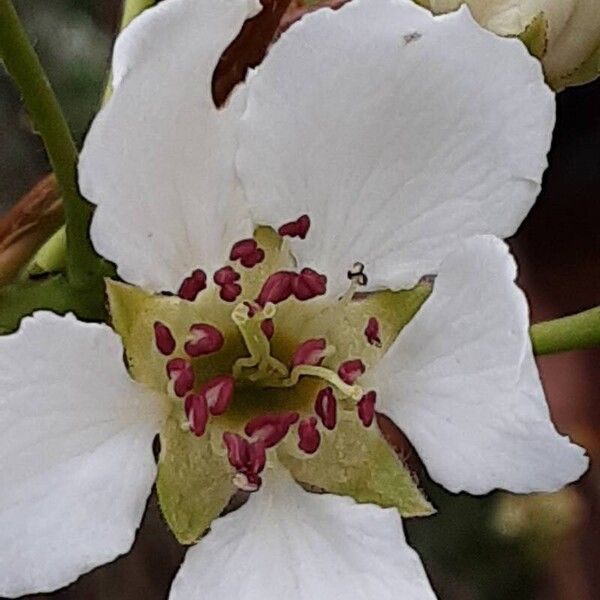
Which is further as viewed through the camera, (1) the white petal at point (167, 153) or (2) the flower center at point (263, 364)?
(2) the flower center at point (263, 364)

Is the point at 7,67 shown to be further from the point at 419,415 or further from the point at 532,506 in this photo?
the point at 532,506

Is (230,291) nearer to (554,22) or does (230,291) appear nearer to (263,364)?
(263,364)

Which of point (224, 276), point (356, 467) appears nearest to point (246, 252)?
point (224, 276)

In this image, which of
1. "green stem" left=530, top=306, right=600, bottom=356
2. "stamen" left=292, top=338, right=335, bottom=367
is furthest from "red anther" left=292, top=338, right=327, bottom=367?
"green stem" left=530, top=306, right=600, bottom=356

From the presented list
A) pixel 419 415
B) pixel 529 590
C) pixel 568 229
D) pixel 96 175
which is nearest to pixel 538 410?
pixel 419 415

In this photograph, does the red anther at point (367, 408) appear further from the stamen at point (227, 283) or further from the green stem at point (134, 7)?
the green stem at point (134, 7)

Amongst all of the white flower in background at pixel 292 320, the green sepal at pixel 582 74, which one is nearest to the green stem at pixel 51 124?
the white flower in background at pixel 292 320

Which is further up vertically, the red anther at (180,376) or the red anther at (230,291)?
the red anther at (230,291)
